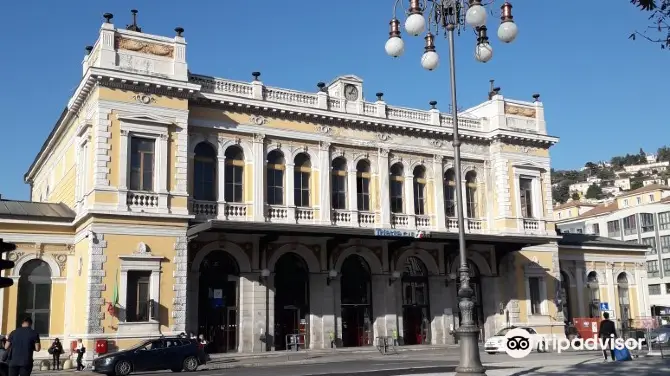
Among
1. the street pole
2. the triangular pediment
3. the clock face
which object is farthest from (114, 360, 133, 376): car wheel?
the clock face

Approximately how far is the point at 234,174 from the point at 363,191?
6940 millimetres

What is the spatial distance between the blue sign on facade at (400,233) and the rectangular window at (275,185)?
480 cm

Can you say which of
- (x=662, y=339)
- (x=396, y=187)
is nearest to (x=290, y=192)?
(x=396, y=187)

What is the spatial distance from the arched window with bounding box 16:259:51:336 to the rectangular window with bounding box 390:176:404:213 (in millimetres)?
16458

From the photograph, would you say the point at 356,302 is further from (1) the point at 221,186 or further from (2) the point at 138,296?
(2) the point at 138,296

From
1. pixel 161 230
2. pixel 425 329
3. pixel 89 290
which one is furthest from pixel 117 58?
pixel 425 329

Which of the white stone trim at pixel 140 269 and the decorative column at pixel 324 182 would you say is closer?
the white stone trim at pixel 140 269

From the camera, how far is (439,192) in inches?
1475

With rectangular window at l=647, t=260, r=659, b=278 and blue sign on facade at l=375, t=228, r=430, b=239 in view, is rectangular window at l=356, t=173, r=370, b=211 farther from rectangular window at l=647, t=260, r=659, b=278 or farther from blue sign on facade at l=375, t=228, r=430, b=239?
rectangular window at l=647, t=260, r=659, b=278

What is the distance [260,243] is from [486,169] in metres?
14.2

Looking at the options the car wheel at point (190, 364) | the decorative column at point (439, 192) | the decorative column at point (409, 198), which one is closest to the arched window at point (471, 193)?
the decorative column at point (439, 192)

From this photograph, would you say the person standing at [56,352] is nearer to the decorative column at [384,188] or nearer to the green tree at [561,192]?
the decorative column at [384,188]

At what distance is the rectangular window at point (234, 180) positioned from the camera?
1265 inches

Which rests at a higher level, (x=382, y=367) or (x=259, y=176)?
(x=259, y=176)
